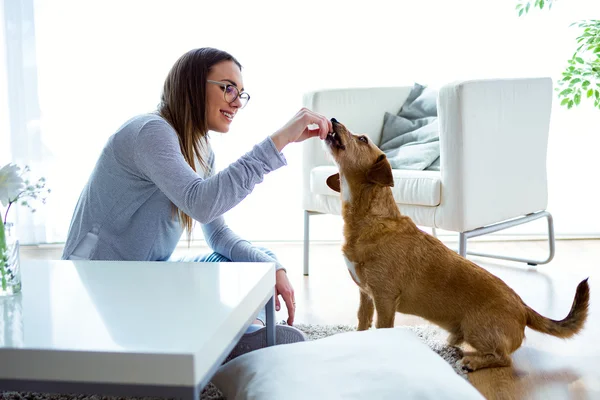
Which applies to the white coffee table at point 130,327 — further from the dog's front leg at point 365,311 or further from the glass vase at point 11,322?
the dog's front leg at point 365,311

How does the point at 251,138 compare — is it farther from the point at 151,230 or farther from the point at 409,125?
the point at 151,230

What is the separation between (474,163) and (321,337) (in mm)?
957

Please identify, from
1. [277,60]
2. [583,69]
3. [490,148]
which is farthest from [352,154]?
[277,60]

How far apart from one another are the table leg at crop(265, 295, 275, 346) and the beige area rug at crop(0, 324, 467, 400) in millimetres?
209

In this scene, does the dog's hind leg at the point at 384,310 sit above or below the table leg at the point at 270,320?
below

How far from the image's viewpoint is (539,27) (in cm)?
379

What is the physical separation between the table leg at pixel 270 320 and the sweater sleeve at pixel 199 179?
0.27m

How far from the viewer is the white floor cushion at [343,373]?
120cm

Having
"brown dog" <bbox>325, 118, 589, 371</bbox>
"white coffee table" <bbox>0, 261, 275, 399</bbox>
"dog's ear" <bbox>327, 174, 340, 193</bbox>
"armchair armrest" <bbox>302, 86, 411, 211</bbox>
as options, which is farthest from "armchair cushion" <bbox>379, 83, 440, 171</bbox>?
"white coffee table" <bbox>0, 261, 275, 399</bbox>

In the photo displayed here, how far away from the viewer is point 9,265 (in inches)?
46.7

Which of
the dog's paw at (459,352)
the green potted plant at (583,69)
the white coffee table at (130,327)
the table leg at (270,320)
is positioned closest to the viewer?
the white coffee table at (130,327)

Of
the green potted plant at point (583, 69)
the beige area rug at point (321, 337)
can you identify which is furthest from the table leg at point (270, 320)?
the green potted plant at point (583, 69)

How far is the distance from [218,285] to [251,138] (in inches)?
110

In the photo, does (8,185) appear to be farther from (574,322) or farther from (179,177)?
(574,322)
